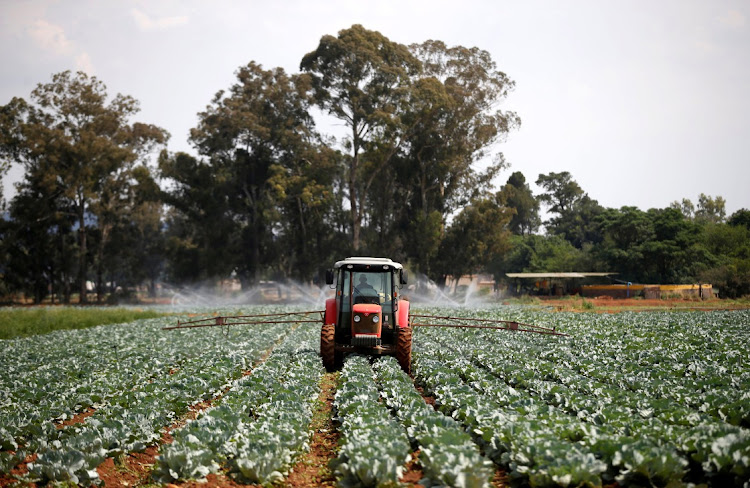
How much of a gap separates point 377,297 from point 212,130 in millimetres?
49416

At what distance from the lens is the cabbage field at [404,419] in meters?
6.95

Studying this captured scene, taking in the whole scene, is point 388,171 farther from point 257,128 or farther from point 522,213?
point 522,213

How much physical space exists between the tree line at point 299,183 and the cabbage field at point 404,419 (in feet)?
139

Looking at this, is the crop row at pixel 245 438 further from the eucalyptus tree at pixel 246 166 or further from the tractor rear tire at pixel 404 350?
the eucalyptus tree at pixel 246 166

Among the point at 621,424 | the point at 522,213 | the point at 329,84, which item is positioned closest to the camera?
the point at 621,424

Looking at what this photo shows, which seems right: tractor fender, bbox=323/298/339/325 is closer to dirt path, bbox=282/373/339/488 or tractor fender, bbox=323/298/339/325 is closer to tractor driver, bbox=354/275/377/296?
tractor driver, bbox=354/275/377/296

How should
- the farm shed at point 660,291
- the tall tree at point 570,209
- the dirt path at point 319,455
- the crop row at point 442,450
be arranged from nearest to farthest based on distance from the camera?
the crop row at point 442,450
the dirt path at point 319,455
the farm shed at point 660,291
the tall tree at point 570,209

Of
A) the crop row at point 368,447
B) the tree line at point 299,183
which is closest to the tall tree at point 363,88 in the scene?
the tree line at point 299,183

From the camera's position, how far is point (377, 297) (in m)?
16.2

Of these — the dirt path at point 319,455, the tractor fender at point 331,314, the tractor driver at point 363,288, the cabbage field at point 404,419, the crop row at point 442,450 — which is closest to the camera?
the crop row at point 442,450

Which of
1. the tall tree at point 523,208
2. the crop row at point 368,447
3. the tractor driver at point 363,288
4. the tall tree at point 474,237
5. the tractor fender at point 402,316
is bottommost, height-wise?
the crop row at point 368,447

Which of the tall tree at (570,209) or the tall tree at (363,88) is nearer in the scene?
the tall tree at (363,88)

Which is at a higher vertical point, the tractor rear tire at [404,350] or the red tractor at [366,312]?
the red tractor at [366,312]

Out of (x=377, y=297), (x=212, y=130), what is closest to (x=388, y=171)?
(x=212, y=130)
